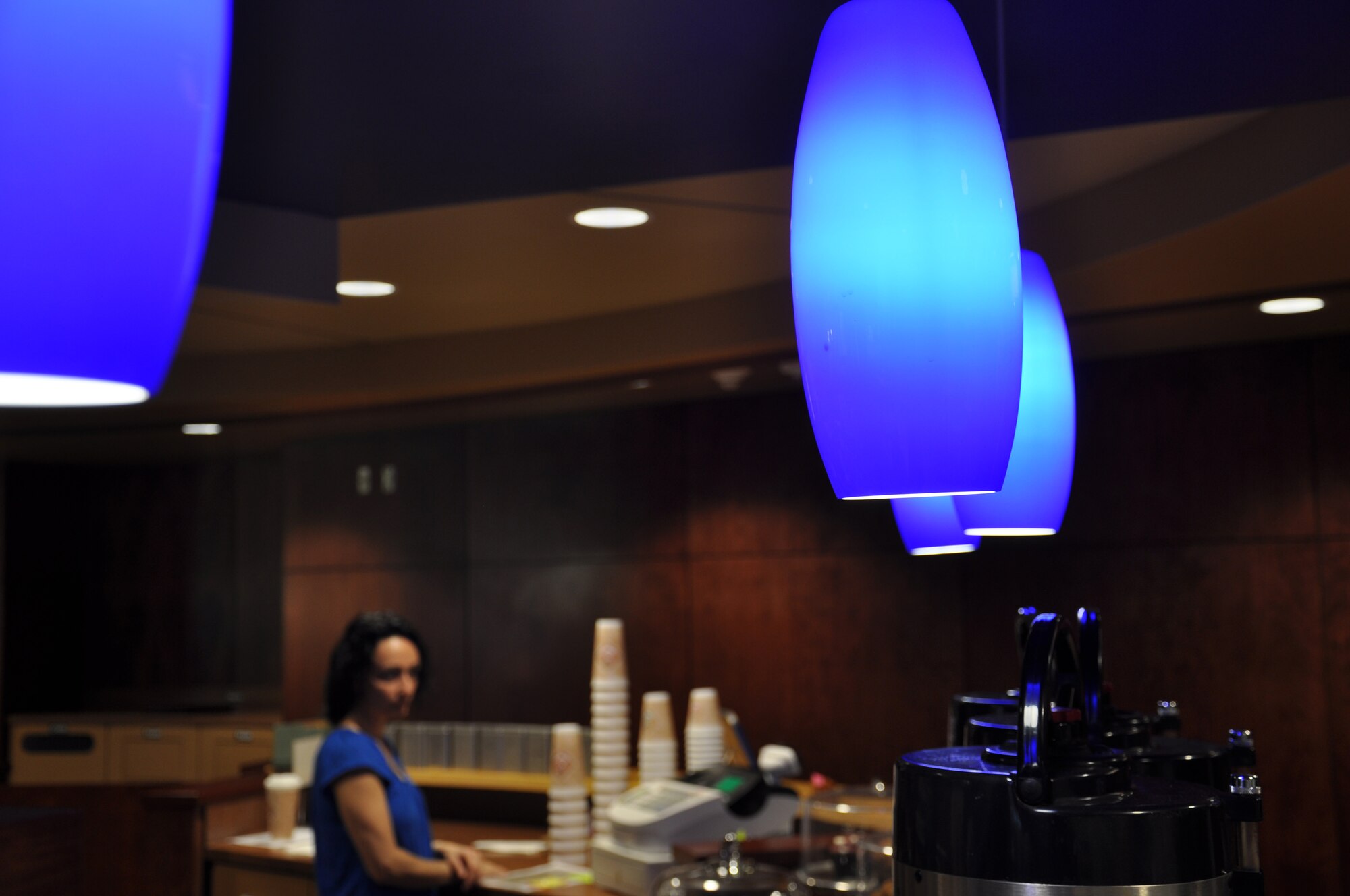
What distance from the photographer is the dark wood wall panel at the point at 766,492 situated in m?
4.54

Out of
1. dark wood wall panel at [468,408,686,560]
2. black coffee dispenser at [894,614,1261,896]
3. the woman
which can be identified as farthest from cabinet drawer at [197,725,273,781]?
black coffee dispenser at [894,614,1261,896]

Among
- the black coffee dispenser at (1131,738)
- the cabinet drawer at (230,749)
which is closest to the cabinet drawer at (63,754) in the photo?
the cabinet drawer at (230,749)

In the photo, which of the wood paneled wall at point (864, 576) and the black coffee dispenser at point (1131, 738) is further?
the wood paneled wall at point (864, 576)

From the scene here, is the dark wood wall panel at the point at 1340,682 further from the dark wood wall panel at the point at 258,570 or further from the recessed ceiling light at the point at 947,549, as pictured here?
the dark wood wall panel at the point at 258,570

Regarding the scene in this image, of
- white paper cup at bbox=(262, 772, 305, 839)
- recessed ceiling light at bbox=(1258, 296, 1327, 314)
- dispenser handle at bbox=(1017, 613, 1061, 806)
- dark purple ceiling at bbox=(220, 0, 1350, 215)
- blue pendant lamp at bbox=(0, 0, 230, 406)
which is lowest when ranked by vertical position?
white paper cup at bbox=(262, 772, 305, 839)

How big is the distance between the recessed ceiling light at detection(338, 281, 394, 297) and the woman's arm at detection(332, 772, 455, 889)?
1.79 meters

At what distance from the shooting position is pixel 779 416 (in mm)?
4641

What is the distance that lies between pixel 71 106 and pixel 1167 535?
4048mm

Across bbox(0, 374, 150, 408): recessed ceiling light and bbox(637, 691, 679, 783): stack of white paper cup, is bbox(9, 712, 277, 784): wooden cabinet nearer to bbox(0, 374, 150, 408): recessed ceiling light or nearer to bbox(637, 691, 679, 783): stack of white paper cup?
bbox(637, 691, 679, 783): stack of white paper cup

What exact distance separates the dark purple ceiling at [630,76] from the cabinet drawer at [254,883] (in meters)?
2.12

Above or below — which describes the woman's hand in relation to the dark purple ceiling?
below

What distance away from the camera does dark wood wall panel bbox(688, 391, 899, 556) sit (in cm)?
454

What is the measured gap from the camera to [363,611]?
5453 millimetres

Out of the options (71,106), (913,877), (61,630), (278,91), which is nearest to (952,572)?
(278,91)
